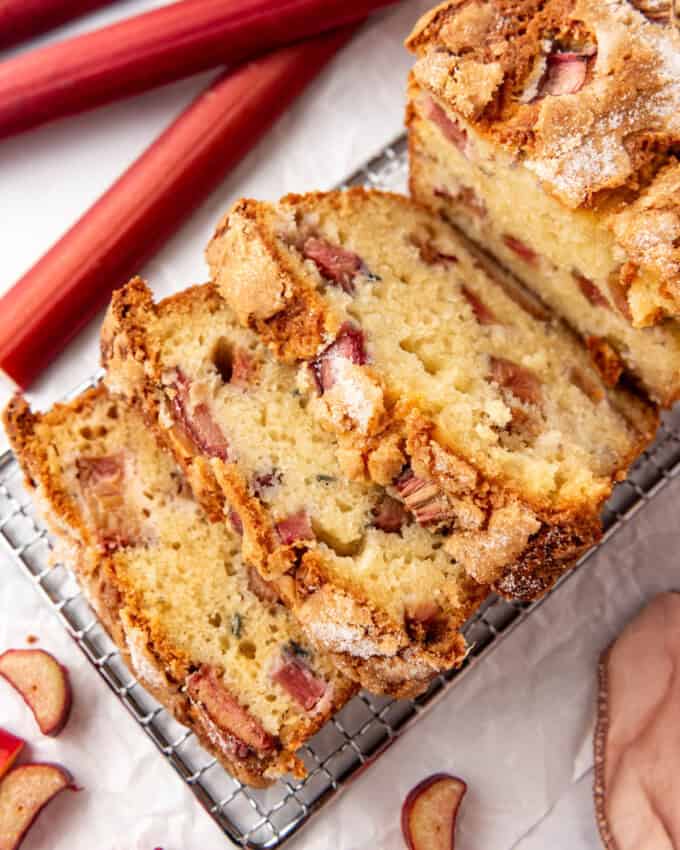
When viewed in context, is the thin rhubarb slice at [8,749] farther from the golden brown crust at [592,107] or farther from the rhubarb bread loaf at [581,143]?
the golden brown crust at [592,107]

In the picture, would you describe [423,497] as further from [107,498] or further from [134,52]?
[134,52]

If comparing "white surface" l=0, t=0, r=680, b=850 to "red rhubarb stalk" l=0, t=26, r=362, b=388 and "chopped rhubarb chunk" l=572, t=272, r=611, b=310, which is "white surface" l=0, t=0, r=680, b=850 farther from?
"chopped rhubarb chunk" l=572, t=272, r=611, b=310

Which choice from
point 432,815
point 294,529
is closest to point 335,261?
point 294,529

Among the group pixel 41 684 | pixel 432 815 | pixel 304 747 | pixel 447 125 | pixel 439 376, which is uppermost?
pixel 447 125

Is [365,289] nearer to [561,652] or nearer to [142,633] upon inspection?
[142,633]

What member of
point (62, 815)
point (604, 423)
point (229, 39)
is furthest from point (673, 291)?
point (62, 815)

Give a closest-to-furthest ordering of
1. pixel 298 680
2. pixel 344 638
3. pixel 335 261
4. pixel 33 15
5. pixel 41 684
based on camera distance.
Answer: pixel 344 638, pixel 298 680, pixel 335 261, pixel 41 684, pixel 33 15

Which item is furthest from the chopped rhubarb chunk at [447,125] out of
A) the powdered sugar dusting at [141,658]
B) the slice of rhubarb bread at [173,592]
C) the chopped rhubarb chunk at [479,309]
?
the powdered sugar dusting at [141,658]
